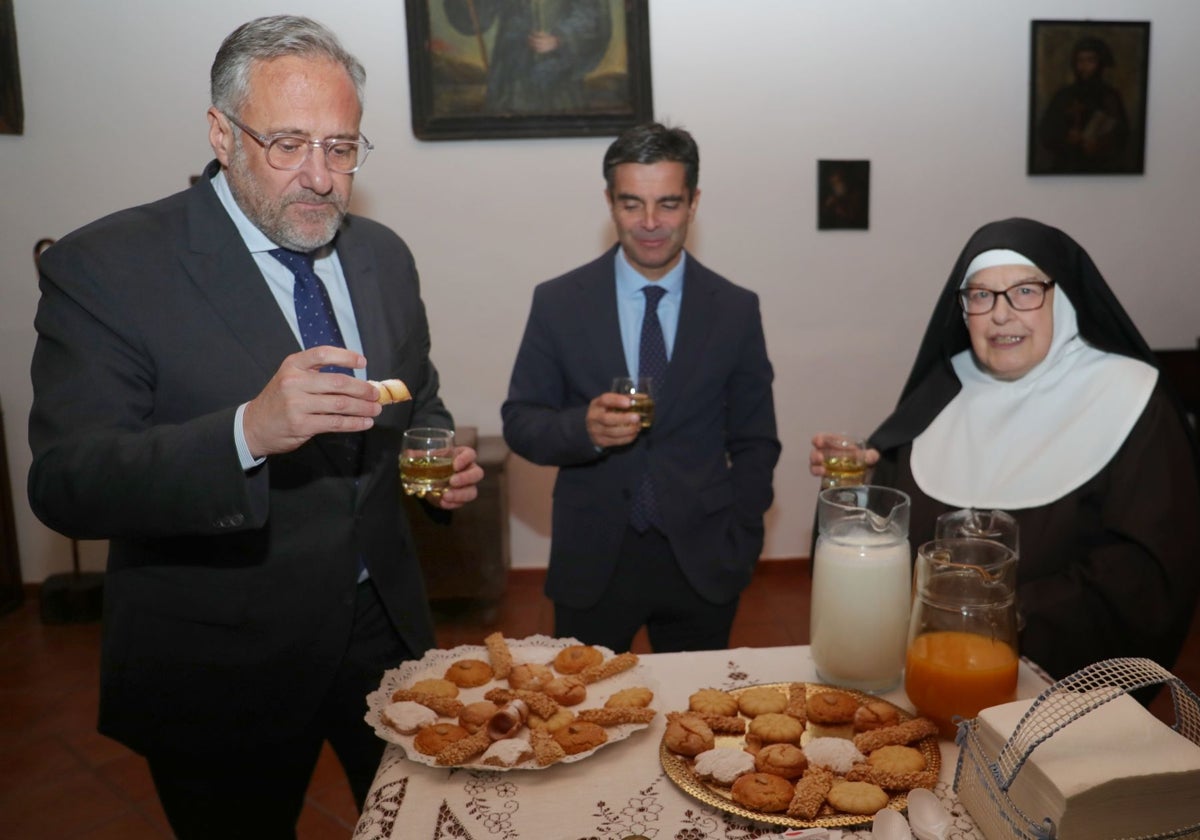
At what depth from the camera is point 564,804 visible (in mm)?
1412

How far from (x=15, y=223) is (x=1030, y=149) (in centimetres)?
538

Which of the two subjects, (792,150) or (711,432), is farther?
(792,150)

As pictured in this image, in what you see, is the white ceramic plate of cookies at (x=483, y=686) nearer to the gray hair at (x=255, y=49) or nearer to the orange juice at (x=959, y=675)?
the orange juice at (x=959, y=675)

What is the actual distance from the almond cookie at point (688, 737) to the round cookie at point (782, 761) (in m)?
0.08

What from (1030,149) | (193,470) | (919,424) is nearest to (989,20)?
(1030,149)

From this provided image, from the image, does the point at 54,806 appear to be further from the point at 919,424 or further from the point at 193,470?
the point at 919,424

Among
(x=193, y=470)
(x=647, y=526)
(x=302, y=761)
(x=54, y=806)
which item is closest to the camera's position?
(x=193, y=470)

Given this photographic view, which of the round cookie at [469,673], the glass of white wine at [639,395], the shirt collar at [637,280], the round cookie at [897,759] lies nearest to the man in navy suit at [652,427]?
the shirt collar at [637,280]

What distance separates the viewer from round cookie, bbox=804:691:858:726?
5.16ft

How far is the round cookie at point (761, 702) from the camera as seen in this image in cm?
160

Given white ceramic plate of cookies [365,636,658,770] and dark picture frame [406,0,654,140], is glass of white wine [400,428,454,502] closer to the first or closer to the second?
white ceramic plate of cookies [365,636,658,770]

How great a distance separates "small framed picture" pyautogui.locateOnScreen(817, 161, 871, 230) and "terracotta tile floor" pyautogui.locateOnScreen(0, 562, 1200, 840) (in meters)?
1.95

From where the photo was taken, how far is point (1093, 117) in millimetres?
5195

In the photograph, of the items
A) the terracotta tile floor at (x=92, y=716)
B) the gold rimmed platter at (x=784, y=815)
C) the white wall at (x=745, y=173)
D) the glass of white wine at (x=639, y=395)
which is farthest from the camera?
the white wall at (x=745, y=173)
